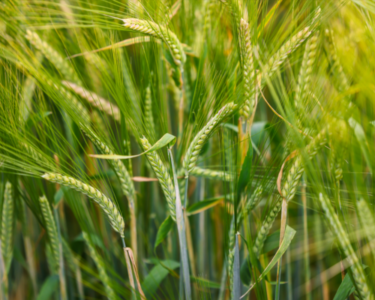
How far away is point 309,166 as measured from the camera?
1.43 ft

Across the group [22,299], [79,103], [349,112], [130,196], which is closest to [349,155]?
[349,112]

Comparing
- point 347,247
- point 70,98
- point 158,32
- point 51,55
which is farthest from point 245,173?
point 51,55

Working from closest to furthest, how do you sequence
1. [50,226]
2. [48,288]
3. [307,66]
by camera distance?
[307,66]
[50,226]
[48,288]

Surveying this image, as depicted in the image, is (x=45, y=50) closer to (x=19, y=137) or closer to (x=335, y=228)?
(x=19, y=137)

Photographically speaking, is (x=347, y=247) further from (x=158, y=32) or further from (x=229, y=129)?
(x=158, y=32)

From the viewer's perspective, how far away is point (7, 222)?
667 mm

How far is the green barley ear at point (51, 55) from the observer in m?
0.67

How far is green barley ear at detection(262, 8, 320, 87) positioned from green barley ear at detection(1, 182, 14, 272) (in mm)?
595

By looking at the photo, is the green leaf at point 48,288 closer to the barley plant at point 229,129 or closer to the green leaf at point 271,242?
the barley plant at point 229,129

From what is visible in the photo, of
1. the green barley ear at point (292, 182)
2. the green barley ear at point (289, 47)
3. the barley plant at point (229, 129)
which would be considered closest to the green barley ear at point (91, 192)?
the barley plant at point (229, 129)

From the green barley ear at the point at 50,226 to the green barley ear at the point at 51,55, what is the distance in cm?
29

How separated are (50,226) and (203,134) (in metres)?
0.41

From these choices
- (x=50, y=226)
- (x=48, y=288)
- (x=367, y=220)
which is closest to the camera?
(x=367, y=220)

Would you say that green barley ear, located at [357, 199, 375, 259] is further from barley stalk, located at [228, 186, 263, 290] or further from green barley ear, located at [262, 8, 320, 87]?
green barley ear, located at [262, 8, 320, 87]
